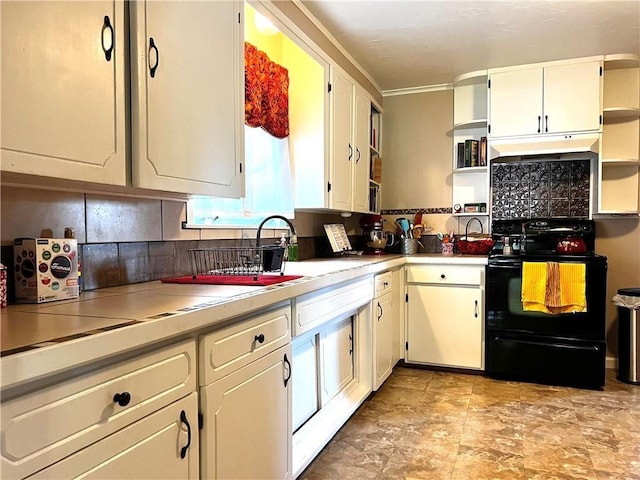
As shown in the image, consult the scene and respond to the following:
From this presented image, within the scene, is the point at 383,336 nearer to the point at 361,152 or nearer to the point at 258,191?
the point at 258,191

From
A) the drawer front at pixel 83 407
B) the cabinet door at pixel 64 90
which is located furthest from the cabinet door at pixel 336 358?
the cabinet door at pixel 64 90

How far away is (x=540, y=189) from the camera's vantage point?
3.69 m

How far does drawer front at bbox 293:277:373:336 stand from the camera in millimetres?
1855

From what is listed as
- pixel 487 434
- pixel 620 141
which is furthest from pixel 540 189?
pixel 487 434

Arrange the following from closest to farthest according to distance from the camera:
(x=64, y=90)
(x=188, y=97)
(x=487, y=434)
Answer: (x=64, y=90) < (x=188, y=97) < (x=487, y=434)

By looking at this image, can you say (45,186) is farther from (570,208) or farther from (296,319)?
(570,208)

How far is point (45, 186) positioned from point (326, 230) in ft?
7.20

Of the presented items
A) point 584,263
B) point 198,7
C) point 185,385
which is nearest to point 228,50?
point 198,7

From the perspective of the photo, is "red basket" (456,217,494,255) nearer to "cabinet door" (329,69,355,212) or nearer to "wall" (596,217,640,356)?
"wall" (596,217,640,356)

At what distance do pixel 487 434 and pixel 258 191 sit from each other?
1842 mm

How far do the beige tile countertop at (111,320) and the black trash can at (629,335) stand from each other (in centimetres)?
266

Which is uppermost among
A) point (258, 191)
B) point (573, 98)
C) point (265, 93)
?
point (573, 98)

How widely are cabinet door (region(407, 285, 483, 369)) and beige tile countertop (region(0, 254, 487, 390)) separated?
192cm

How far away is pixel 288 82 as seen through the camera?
2.92 m
